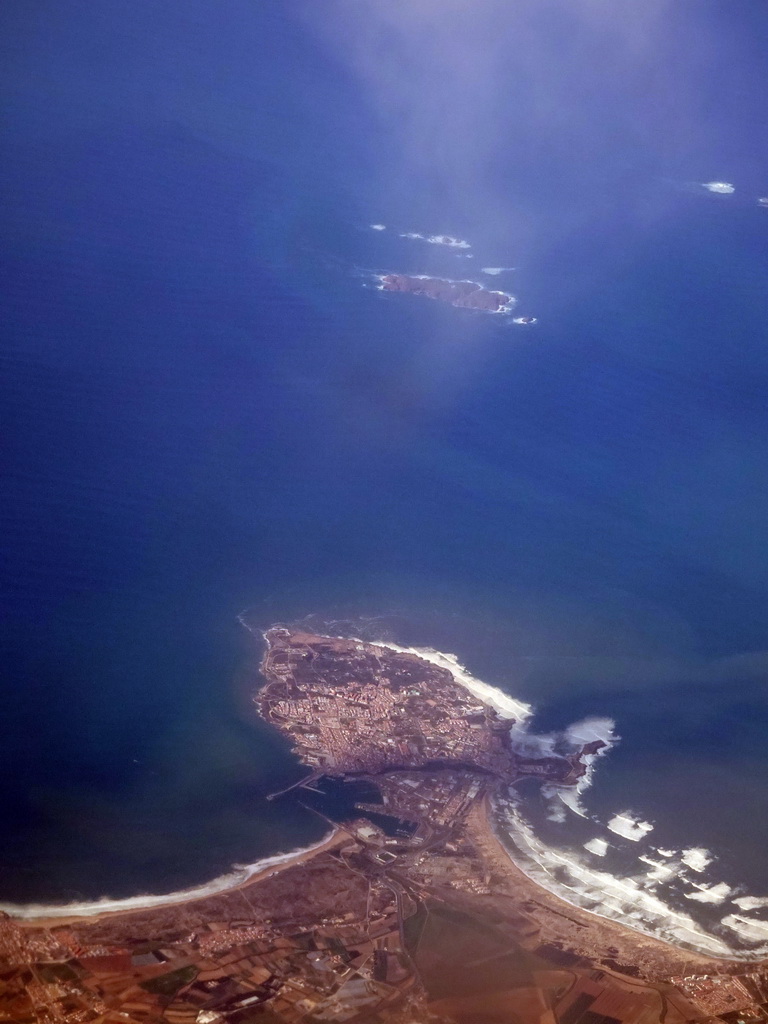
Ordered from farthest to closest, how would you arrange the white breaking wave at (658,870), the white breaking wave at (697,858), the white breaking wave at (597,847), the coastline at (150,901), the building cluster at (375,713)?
the building cluster at (375,713), the white breaking wave at (597,847), the white breaking wave at (697,858), the white breaking wave at (658,870), the coastline at (150,901)

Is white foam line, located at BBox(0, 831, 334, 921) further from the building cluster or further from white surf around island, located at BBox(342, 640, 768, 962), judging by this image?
white surf around island, located at BBox(342, 640, 768, 962)

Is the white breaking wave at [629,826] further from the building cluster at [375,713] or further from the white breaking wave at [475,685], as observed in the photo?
the white breaking wave at [475,685]

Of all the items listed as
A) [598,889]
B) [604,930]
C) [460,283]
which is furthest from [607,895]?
[460,283]

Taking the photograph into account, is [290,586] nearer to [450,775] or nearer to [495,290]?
[450,775]

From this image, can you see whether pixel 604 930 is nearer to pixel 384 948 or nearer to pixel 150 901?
pixel 384 948

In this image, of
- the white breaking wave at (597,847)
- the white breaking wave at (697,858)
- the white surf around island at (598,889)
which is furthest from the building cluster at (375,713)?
the white breaking wave at (697,858)

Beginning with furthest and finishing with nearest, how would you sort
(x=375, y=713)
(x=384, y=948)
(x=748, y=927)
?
(x=375, y=713), (x=748, y=927), (x=384, y=948)
